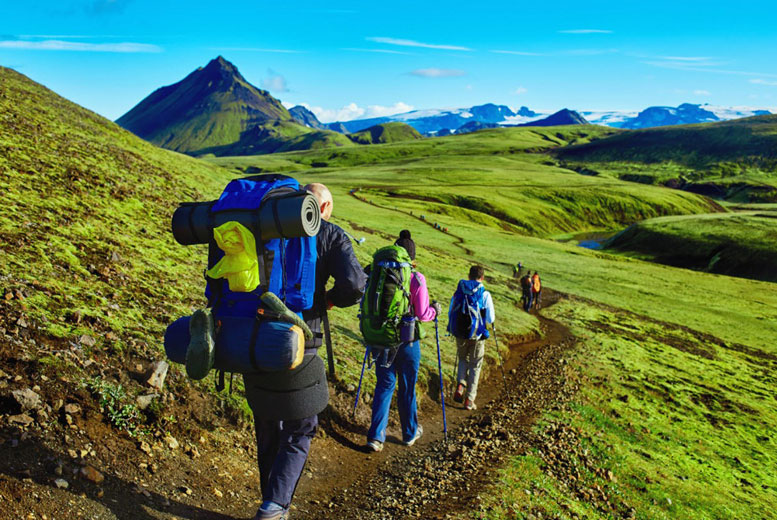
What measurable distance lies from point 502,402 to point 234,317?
38.7ft

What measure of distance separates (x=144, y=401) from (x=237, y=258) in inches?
164

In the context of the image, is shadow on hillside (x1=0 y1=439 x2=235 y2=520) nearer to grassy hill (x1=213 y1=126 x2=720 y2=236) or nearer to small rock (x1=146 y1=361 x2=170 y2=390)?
small rock (x1=146 y1=361 x2=170 y2=390)

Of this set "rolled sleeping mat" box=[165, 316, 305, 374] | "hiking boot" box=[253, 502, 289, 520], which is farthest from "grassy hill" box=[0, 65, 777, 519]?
"rolled sleeping mat" box=[165, 316, 305, 374]

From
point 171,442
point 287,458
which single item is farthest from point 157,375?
point 287,458

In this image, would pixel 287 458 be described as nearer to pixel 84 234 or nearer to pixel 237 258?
pixel 237 258

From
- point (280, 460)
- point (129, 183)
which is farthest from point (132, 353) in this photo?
point (129, 183)

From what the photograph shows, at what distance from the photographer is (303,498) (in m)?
8.27

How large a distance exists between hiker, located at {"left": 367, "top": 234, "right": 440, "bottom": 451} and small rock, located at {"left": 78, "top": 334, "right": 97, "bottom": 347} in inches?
208

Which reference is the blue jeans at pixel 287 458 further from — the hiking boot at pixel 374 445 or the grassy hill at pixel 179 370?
the hiking boot at pixel 374 445

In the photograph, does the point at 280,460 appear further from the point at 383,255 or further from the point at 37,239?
the point at 37,239

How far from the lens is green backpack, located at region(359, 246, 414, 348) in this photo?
30.5 ft

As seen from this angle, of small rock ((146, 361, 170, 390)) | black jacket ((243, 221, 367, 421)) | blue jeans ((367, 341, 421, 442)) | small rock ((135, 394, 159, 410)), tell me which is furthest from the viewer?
blue jeans ((367, 341, 421, 442))

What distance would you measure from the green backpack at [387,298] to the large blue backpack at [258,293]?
126 inches

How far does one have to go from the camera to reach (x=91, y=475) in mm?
6391
